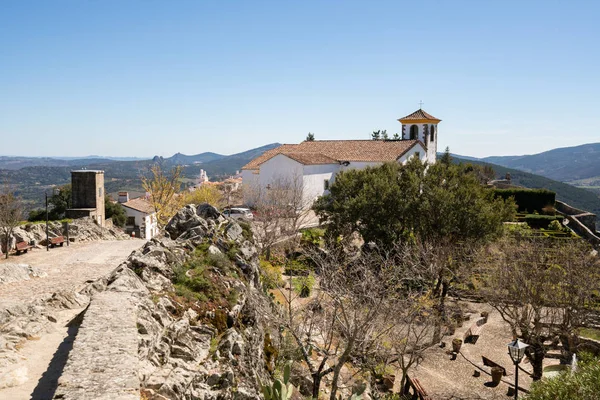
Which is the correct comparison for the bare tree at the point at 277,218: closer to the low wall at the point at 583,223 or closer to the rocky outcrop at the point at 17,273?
the rocky outcrop at the point at 17,273

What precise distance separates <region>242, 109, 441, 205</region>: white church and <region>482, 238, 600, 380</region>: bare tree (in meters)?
18.4

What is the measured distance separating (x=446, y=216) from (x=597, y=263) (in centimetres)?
713

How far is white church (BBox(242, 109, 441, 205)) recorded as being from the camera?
43.4m

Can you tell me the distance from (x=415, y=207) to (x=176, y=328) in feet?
61.3

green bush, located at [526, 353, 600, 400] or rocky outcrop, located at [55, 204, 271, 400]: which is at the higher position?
rocky outcrop, located at [55, 204, 271, 400]

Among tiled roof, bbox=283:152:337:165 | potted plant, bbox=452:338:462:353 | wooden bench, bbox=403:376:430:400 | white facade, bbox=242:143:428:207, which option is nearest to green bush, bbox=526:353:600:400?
wooden bench, bbox=403:376:430:400

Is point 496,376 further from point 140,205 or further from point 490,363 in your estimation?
point 140,205

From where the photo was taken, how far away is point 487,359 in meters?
18.4

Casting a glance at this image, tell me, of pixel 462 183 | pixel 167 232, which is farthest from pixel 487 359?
pixel 167 232

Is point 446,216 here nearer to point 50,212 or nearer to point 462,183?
point 462,183

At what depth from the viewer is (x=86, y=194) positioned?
102ft

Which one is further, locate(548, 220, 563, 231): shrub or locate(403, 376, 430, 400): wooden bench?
locate(548, 220, 563, 231): shrub

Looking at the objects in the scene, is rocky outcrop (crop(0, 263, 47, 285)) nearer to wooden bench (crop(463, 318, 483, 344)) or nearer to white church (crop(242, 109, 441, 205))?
wooden bench (crop(463, 318, 483, 344))

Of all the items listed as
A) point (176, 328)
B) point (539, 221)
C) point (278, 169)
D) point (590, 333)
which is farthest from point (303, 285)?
point (539, 221)
